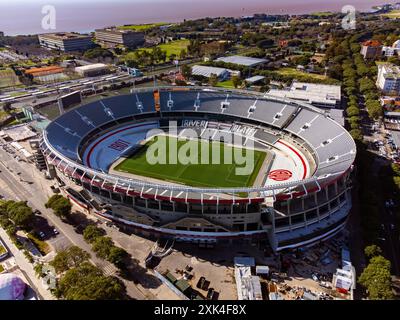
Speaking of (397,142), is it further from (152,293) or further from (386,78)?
(152,293)

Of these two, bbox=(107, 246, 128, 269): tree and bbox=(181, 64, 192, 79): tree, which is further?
bbox=(181, 64, 192, 79): tree

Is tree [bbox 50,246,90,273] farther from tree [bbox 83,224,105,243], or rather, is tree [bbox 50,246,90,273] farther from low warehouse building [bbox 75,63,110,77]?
low warehouse building [bbox 75,63,110,77]

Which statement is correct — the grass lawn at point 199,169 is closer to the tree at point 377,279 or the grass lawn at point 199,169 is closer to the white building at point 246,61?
the tree at point 377,279

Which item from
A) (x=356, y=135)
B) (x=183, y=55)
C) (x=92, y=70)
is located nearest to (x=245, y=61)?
(x=183, y=55)

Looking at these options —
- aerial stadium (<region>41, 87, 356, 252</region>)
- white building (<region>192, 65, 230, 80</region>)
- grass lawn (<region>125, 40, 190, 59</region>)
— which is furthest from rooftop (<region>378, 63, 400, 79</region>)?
grass lawn (<region>125, 40, 190, 59</region>)

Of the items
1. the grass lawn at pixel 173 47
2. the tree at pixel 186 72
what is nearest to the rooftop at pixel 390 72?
the tree at pixel 186 72

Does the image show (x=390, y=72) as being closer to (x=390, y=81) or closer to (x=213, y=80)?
(x=390, y=81)

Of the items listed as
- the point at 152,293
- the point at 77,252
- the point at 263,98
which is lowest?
the point at 152,293

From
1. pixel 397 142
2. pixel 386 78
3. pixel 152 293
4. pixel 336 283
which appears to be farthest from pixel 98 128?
pixel 386 78
